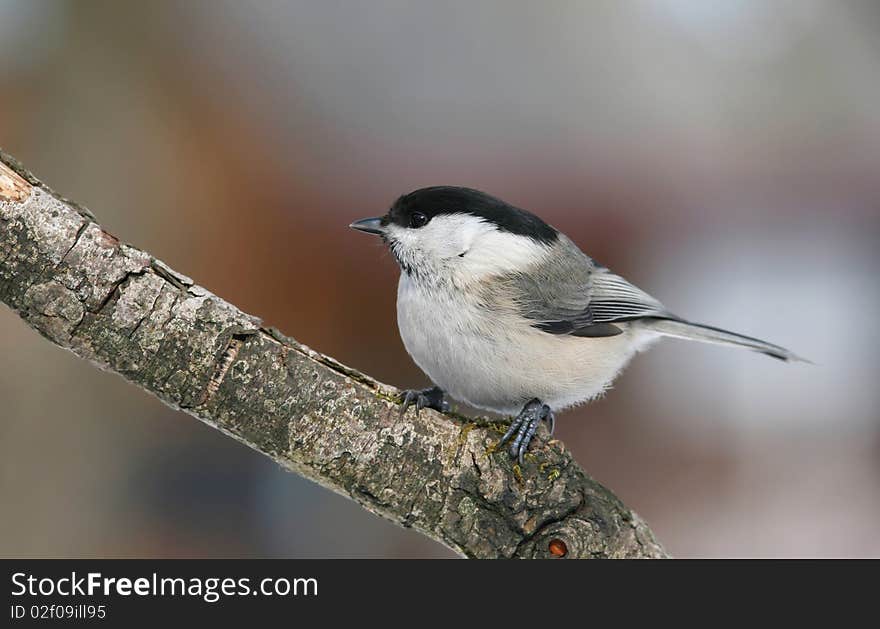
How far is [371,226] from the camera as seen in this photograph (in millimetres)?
1562

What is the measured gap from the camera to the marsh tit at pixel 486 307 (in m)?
1.45

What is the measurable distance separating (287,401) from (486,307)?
0.48 meters

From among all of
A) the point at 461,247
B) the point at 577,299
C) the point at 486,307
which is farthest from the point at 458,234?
the point at 577,299

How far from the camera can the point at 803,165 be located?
9.47 ft

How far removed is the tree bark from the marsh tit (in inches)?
9.0

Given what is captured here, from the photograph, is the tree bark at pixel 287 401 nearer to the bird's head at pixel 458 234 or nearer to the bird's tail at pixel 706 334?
the bird's head at pixel 458 234

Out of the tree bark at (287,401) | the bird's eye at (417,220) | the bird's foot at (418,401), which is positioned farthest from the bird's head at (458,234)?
the tree bark at (287,401)

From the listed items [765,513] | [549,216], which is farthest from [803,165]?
[765,513]

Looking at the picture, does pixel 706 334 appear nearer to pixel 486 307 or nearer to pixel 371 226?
pixel 486 307

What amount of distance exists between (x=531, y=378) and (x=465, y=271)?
0.23 m

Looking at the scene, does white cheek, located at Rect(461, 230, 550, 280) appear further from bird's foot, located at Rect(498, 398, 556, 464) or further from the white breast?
bird's foot, located at Rect(498, 398, 556, 464)

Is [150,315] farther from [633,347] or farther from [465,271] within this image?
[633,347]

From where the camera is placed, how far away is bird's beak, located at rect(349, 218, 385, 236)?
1558 millimetres

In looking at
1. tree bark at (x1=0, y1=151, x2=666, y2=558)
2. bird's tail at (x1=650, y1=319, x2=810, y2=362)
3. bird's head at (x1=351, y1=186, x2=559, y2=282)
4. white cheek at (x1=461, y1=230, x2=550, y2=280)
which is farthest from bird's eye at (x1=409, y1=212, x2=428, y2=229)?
bird's tail at (x1=650, y1=319, x2=810, y2=362)
